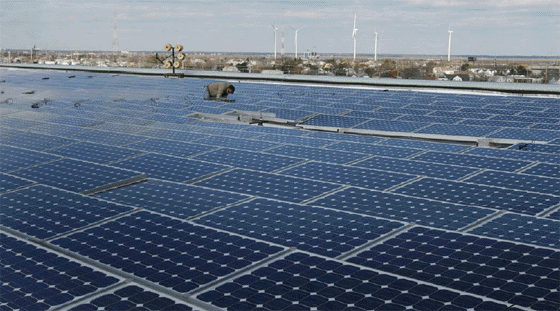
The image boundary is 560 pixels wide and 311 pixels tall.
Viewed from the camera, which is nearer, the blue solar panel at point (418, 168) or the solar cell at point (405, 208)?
the solar cell at point (405, 208)

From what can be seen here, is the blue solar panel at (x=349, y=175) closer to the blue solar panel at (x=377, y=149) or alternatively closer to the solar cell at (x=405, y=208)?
the solar cell at (x=405, y=208)

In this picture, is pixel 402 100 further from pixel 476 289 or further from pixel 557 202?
pixel 476 289

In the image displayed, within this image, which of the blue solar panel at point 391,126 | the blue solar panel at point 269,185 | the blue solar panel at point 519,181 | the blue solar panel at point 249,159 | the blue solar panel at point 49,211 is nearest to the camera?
the blue solar panel at point 49,211

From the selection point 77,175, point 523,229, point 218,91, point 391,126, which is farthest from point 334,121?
point 523,229

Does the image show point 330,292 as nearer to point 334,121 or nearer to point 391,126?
point 391,126

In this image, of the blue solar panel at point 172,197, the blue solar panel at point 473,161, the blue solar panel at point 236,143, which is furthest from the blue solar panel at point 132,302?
the blue solar panel at point 236,143

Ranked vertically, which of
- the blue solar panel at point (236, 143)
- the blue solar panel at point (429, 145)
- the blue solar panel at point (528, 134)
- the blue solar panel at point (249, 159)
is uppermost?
the blue solar panel at point (528, 134)

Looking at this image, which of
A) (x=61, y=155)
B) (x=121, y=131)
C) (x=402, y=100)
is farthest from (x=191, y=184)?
(x=402, y=100)
